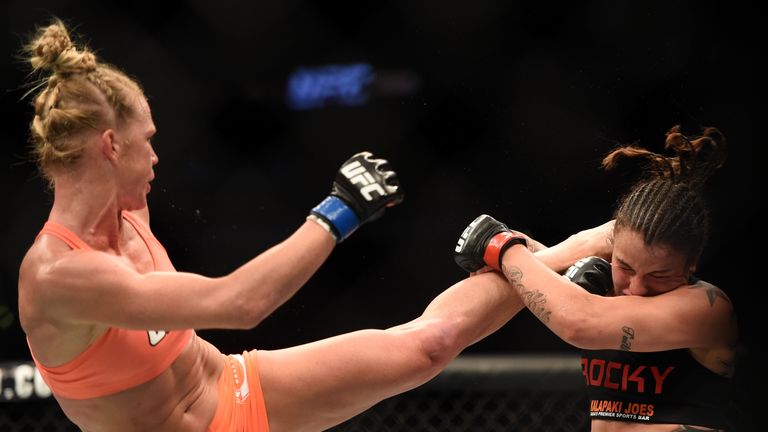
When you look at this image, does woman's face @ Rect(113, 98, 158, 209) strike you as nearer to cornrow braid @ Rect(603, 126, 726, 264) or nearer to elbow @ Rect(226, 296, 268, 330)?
elbow @ Rect(226, 296, 268, 330)

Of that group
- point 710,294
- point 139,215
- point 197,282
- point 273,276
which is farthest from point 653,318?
point 139,215

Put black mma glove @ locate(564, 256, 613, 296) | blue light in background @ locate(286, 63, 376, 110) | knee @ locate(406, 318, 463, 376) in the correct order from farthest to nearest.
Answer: blue light in background @ locate(286, 63, 376, 110) < knee @ locate(406, 318, 463, 376) < black mma glove @ locate(564, 256, 613, 296)

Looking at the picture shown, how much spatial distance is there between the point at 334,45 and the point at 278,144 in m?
0.40

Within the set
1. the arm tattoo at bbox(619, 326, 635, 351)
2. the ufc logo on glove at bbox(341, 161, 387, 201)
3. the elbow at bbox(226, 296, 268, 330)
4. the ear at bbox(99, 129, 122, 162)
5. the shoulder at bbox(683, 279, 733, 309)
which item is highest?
the ear at bbox(99, 129, 122, 162)

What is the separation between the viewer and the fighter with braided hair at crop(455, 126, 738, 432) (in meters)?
1.71

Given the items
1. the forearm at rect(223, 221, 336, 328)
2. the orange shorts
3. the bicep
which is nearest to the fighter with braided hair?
the bicep

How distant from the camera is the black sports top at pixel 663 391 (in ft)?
5.76

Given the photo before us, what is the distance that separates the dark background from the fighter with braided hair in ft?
3.84

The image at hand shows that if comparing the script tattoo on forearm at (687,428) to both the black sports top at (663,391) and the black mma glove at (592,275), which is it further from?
the black mma glove at (592,275)

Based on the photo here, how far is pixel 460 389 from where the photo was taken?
2469mm

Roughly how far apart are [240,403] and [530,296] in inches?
26.2

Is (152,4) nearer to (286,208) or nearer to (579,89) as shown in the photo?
(286,208)

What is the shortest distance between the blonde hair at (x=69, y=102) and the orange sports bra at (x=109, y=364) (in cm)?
15

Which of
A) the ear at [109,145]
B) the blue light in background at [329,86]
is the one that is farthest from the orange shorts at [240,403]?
the blue light in background at [329,86]
